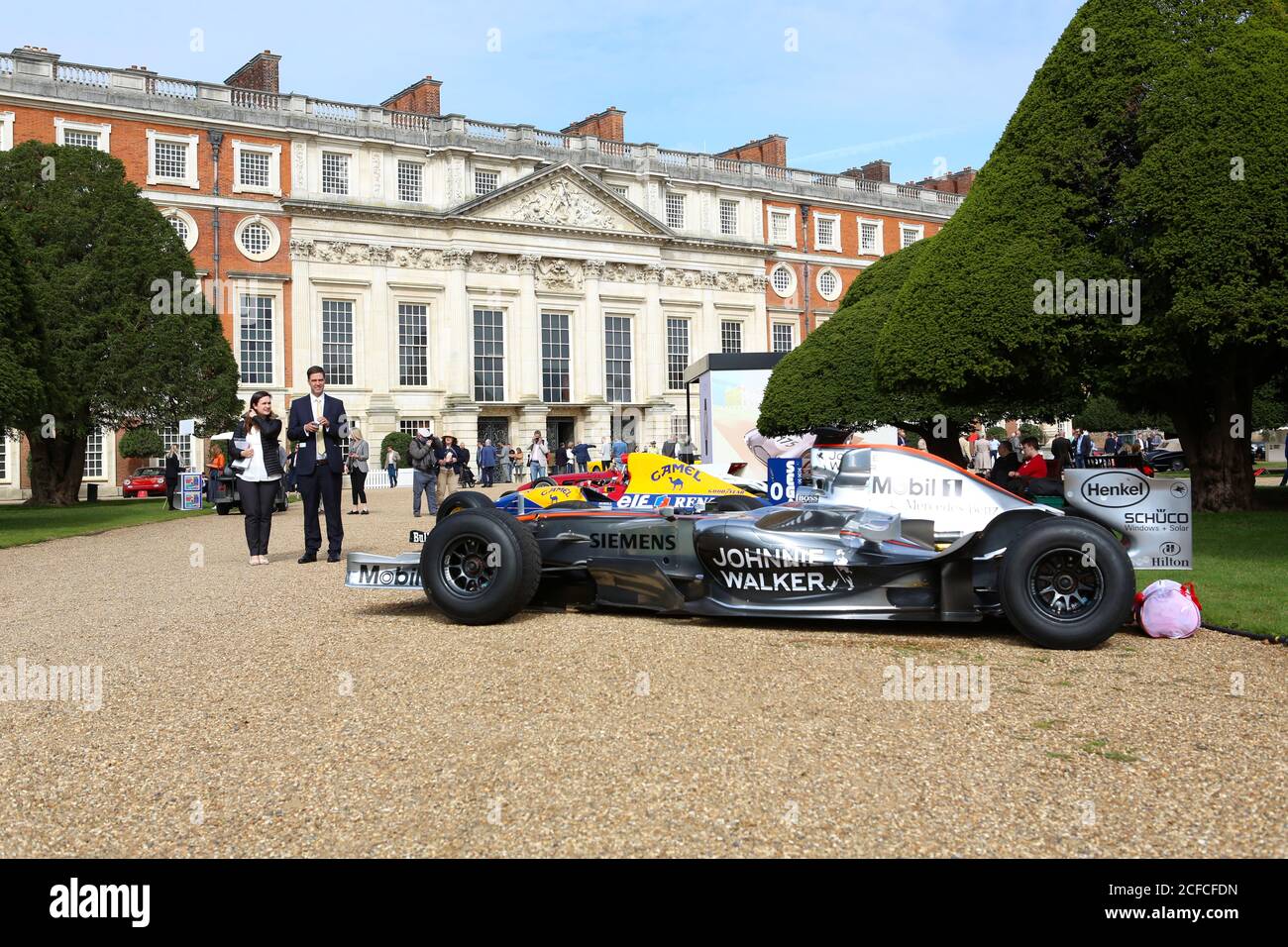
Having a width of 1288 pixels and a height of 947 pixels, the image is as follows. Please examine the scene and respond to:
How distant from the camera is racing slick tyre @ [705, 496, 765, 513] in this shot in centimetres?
962

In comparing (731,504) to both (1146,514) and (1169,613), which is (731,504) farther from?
(1169,613)

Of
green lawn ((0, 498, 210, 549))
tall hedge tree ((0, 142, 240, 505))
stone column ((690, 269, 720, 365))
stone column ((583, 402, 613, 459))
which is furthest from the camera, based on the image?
stone column ((690, 269, 720, 365))

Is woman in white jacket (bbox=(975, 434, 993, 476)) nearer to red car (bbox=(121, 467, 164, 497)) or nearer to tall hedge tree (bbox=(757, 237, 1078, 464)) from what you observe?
tall hedge tree (bbox=(757, 237, 1078, 464))

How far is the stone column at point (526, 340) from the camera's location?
53062 millimetres

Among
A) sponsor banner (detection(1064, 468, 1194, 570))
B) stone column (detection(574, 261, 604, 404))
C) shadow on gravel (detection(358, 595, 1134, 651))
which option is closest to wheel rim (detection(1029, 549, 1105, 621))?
shadow on gravel (detection(358, 595, 1134, 651))

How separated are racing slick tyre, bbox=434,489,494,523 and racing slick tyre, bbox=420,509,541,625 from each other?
0.84 m

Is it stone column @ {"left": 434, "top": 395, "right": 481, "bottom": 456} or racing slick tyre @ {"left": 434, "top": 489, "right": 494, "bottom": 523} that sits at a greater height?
stone column @ {"left": 434, "top": 395, "right": 481, "bottom": 456}

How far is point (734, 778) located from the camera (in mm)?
4258

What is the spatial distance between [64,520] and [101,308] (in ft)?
33.4

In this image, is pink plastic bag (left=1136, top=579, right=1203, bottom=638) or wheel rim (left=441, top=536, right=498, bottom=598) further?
wheel rim (left=441, top=536, right=498, bottom=598)

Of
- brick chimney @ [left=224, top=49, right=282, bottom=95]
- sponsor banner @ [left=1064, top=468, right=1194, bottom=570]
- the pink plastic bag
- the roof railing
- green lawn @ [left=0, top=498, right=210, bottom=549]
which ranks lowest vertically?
the pink plastic bag

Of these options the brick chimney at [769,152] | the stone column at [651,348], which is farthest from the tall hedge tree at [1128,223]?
the brick chimney at [769,152]

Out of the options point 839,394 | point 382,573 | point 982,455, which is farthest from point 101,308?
point 382,573
